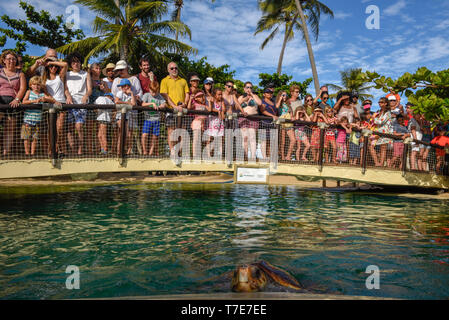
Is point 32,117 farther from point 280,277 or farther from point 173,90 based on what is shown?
point 280,277

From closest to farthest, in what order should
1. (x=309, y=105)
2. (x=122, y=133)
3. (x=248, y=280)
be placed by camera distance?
1. (x=248, y=280)
2. (x=122, y=133)
3. (x=309, y=105)

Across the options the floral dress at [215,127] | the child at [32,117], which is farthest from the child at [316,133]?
→ the child at [32,117]

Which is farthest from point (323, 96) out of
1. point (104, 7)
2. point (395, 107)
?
point (104, 7)

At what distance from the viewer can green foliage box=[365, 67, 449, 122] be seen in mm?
8297

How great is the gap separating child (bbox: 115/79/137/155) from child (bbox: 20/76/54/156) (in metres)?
1.40

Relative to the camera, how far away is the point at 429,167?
34.0 feet

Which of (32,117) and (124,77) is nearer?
(32,117)

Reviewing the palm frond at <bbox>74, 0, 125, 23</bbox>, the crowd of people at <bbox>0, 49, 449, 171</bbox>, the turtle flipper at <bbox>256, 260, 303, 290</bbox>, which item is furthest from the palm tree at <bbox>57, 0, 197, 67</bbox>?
the turtle flipper at <bbox>256, 260, 303, 290</bbox>

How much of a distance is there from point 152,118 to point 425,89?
702 centimetres

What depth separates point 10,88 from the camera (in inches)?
273

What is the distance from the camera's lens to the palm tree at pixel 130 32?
1698 cm

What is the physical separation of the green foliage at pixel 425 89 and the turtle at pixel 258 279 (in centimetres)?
661

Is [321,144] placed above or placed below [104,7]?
below
